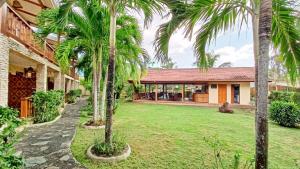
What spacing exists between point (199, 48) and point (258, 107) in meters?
2.95

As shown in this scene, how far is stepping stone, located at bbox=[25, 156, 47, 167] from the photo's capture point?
4.78m

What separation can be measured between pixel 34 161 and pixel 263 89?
486cm

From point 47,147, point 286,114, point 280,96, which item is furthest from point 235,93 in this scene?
point 47,147

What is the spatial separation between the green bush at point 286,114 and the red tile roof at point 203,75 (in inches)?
394

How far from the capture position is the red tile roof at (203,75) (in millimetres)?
23406

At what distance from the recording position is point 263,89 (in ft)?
10.3

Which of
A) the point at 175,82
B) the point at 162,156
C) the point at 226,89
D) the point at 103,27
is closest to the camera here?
the point at 162,156

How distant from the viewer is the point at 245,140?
785cm

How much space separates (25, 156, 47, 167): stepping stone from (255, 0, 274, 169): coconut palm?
436 centimetres

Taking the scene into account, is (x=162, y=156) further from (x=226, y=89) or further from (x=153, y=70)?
(x=153, y=70)

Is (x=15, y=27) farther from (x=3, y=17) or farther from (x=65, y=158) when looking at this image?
(x=65, y=158)

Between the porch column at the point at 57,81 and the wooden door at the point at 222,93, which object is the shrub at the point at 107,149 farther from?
the wooden door at the point at 222,93

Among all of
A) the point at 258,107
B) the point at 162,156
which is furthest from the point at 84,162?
the point at 258,107

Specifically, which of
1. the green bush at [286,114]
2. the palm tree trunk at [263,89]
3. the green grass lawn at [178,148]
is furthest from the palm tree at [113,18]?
the green bush at [286,114]
